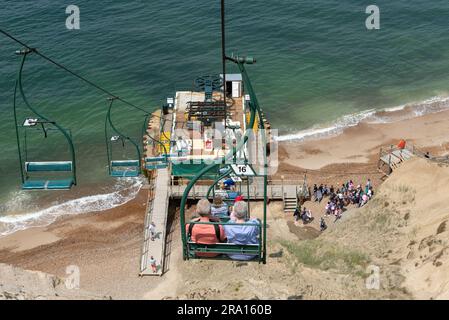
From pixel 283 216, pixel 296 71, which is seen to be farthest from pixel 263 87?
pixel 283 216

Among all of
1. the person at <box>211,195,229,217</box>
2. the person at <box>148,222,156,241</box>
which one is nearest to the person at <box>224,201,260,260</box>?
the person at <box>211,195,229,217</box>

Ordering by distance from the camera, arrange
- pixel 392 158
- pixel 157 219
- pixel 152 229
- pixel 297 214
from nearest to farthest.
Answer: pixel 152 229
pixel 157 219
pixel 297 214
pixel 392 158

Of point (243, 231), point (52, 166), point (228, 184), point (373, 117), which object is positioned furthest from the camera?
point (373, 117)

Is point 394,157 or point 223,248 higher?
point 394,157

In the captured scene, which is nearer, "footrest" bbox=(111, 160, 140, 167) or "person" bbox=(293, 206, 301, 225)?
"footrest" bbox=(111, 160, 140, 167)

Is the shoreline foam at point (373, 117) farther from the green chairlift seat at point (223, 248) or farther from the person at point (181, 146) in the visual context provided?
the green chairlift seat at point (223, 248)

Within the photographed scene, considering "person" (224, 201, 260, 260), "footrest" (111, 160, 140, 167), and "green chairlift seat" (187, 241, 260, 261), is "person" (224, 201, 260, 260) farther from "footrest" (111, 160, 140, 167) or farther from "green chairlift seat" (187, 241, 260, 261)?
"footrest" (111, 160, 140, 167)

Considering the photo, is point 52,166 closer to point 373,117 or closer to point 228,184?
point 228,184

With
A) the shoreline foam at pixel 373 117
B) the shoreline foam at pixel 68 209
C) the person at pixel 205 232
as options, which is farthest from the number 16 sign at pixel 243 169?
the shoreline foam at pixel 373 117

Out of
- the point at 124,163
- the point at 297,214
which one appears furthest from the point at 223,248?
the point at 297,214
